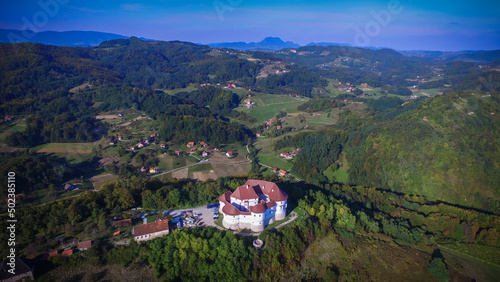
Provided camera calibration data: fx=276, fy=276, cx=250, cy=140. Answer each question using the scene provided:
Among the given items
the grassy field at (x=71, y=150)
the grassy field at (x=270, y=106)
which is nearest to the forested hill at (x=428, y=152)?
the grassy field at (x=270, y=106)

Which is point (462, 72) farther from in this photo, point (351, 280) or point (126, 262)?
point (126, 262)

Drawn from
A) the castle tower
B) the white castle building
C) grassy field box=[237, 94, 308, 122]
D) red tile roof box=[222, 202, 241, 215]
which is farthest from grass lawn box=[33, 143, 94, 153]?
grassy field box=[237, 94, 308, 122]

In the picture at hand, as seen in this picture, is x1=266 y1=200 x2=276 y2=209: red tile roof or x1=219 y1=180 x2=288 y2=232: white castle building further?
x1=266 y1=200 x2=276 y2=209: red tile roof

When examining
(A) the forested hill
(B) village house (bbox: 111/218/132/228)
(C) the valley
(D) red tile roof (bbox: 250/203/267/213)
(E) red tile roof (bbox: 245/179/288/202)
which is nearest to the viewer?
(C) the valley

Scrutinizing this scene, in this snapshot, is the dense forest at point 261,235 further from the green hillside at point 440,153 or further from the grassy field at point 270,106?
the grassy field at point 270,106

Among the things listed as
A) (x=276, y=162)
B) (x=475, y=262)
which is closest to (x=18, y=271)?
(x=276, y=162)

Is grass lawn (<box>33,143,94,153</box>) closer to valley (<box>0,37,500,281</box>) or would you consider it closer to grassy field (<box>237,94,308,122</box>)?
valley (<box>0,37,500,281</box>)
